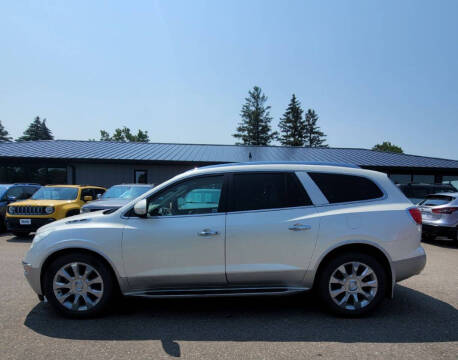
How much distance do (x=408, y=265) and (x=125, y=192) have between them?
8.27 metres

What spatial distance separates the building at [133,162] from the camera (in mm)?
17141

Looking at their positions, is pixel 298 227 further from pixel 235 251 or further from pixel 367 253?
pixel 367 253

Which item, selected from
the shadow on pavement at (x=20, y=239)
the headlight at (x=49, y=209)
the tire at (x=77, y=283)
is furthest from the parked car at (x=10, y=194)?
the tire at (x=77, y=283)

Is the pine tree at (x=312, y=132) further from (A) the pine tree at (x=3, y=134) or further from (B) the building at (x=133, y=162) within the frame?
(A) the pine tree at (x=3, y=134)

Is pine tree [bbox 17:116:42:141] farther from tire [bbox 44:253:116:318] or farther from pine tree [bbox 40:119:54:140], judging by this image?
tire [bbox 44:253:116:318]

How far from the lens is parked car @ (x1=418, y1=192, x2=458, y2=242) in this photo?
8.41 m

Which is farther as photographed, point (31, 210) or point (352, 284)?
point (31, 210)

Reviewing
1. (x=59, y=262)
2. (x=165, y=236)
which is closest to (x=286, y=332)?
(x=165, y=236)

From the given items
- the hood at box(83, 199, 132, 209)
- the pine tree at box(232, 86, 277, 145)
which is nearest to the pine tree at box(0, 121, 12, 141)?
the pine tree at box(232, 86, 277, 145)

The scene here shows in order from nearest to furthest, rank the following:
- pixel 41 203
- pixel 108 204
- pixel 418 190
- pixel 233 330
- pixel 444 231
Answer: pixel 233 330, pixel 108 204, pixel 444 231, pixel 41 203, pixel 418 190

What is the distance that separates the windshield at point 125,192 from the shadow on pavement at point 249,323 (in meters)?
5.61

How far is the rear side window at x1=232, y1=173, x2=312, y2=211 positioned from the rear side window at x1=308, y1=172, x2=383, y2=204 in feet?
0.93

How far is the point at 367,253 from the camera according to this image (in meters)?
3.72

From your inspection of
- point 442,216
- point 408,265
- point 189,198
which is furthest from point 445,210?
point 189,198
